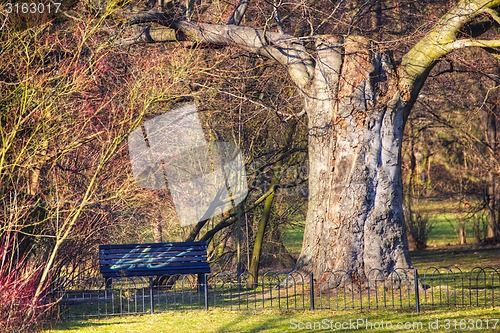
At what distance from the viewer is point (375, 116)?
11.3 meters

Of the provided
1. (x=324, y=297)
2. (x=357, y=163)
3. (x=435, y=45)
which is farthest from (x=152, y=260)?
(x=435, y=45)

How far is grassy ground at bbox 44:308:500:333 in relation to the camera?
869 centimetres

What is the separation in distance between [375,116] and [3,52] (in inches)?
207

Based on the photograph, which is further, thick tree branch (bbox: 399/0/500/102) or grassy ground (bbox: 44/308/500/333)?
thick tree branch (bbox: 399/0/500/102)

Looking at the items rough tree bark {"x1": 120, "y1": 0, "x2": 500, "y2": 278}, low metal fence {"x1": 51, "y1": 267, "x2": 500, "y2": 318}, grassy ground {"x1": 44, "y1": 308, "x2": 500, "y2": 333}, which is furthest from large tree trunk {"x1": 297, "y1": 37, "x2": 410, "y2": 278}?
grassy ground {"x1": 44, "y1": 308, "x2": 500, "y2": 333}

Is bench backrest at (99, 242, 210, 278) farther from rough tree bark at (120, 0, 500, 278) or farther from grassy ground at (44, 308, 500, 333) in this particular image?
rough tree bark at (120, 0, 500, 278)

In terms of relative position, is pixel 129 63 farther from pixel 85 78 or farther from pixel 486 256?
pixel 486 256

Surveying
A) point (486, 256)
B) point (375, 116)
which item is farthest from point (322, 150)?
point (486, 256)

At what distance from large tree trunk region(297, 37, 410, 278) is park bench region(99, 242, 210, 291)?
157 cm

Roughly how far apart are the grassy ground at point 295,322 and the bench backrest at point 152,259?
114cm

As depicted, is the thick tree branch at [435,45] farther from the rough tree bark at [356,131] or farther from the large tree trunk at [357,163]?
the large tree trunk at [357,163]

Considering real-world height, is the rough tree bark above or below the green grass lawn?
above

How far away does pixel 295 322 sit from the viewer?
361 inches

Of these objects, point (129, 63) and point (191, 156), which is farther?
point (191, 156)
